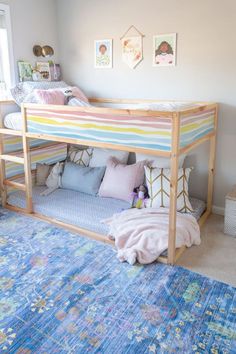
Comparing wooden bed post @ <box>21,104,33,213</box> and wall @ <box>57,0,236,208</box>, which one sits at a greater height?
wall @ <box>57,0,236,208</box>

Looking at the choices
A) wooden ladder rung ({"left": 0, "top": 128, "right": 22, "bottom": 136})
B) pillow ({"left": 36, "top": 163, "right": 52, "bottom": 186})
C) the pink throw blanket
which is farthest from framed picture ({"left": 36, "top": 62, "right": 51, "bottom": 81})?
the pink throw blanket

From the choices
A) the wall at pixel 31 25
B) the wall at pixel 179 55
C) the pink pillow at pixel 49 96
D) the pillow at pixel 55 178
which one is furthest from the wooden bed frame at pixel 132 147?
the wall at pixel 31 25

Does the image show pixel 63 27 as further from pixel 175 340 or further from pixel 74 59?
pixel 175 340

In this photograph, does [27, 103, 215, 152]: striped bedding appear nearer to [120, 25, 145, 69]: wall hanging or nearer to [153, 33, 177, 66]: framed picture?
[153, 33, 177, 66]: framed picture

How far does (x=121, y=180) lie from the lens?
302 cm

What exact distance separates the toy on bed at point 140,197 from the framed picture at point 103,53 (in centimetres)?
145

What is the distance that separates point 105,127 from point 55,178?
123 centimetres

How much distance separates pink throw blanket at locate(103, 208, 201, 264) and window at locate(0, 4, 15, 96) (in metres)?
1.88

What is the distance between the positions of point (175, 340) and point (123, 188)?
62.1 inches

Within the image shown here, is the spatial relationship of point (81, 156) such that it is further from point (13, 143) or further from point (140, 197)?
point (140, 197)

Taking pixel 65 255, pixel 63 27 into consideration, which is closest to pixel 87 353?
pixel 65 255

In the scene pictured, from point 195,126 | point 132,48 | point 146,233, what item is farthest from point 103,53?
point 146,233

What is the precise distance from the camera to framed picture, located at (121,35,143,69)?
3.18 metres

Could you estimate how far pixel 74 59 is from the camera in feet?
12.2
